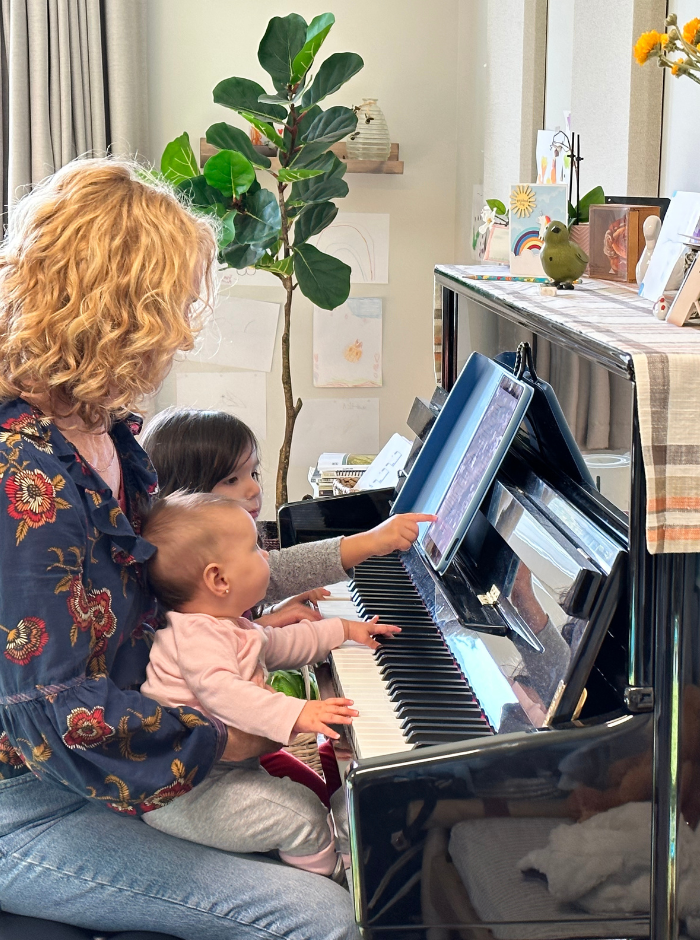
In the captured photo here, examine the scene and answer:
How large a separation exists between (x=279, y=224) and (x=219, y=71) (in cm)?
92

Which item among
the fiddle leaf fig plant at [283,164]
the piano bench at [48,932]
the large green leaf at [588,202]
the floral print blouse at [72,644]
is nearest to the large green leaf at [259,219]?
the fiddle leaf fig plant at [283,164]

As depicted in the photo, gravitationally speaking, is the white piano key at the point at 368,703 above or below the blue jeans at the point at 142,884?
above

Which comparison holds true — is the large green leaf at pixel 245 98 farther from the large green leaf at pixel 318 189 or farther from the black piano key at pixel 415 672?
the black piano key at pixel 415 672

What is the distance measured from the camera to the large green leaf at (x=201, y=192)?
2.75 m

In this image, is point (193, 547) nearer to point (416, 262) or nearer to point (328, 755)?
point (328, 755)

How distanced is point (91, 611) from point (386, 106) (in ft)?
8.73

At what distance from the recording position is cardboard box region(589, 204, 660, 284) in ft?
4.53

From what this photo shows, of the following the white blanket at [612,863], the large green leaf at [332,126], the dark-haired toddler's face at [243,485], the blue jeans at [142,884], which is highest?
the large green leaf at [332,126]

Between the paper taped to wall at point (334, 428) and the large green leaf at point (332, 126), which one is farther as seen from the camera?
the paper taped to wall at point (334, 428)

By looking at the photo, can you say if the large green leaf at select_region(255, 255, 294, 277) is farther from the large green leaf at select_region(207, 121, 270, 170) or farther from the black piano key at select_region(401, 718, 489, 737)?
the black piano key at select_region(401, 718, 489, 737)

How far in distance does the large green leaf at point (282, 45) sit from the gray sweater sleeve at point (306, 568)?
1701mm

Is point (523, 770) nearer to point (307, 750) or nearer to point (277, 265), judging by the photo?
point (307, 750)

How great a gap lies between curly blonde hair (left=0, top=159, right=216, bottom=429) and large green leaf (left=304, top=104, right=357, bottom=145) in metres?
1.74

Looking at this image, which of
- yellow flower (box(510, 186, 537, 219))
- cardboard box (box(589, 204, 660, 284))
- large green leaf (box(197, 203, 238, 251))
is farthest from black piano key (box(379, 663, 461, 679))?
large green leaf (box(197, 203, 238, 251))
